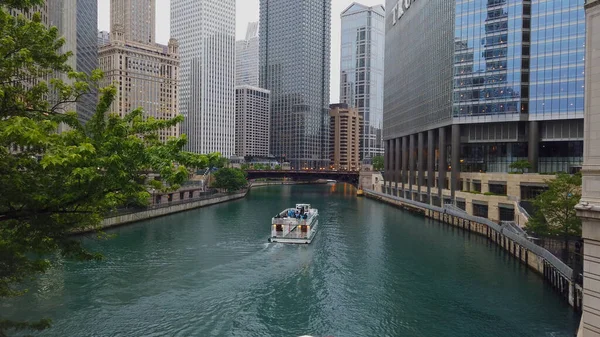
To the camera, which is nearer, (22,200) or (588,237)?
(22,200)

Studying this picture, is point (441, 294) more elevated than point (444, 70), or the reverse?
point (444, 70)

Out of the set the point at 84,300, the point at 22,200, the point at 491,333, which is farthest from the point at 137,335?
the point at 491,333

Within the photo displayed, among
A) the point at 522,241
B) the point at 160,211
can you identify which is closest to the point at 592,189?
the point at 522,241

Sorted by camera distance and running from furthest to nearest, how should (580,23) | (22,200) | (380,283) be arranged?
(580,23), (380,283), (22,200)

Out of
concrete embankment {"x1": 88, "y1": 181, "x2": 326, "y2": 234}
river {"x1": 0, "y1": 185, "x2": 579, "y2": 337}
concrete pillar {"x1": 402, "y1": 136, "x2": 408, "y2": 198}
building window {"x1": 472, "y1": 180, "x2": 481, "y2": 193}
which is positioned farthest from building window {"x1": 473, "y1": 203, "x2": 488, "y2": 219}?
concrete embankment {"x1": 88, "y1": 181, "x2": 326, "y2": 234}

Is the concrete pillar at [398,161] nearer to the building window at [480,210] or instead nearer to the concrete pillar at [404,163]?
the concrete pillar at [404,163]

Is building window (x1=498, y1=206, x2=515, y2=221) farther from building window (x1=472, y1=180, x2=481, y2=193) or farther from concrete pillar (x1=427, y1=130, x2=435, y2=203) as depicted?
concrete pillar (x1=427, y1=130, x2=435, y2=203)

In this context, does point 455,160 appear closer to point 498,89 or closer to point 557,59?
point 498,89

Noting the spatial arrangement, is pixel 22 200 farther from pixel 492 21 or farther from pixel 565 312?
pixel 492 21
